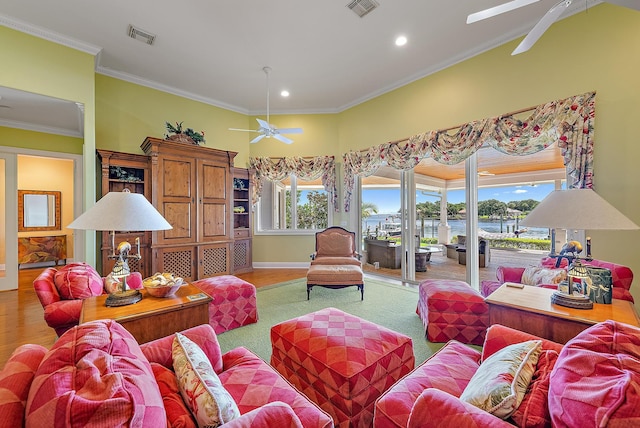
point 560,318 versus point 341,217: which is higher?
point 341,217

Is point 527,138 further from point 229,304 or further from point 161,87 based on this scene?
point 161,87

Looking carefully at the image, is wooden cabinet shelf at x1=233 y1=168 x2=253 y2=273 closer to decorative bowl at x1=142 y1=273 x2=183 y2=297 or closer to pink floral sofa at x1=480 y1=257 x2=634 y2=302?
decorative bowl at x1=142 y1=273 x2=183 y2=297

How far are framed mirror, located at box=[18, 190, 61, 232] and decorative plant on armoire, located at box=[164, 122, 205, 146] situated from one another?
4.13 m

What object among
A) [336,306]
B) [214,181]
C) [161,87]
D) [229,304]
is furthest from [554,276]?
[161,87]

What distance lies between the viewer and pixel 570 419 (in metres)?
0.78

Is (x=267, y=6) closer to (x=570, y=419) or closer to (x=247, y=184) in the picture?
(x=247, y=184)

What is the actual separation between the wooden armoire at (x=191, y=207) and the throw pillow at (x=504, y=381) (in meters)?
4.39

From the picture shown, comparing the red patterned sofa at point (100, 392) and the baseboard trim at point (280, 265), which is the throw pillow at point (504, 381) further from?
the baseboard trim at point (280, 265)

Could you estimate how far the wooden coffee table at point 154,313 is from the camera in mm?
1678

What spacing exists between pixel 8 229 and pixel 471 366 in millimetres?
6657

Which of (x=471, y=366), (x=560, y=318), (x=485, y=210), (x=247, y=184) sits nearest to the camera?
(x=471, y=366)

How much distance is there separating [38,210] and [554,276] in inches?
376

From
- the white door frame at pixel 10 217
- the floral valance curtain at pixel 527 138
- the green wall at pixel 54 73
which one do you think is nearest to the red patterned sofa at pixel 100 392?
the green wall at pixel 54 73

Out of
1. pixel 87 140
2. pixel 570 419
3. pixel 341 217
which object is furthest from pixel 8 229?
pixel 570 419
